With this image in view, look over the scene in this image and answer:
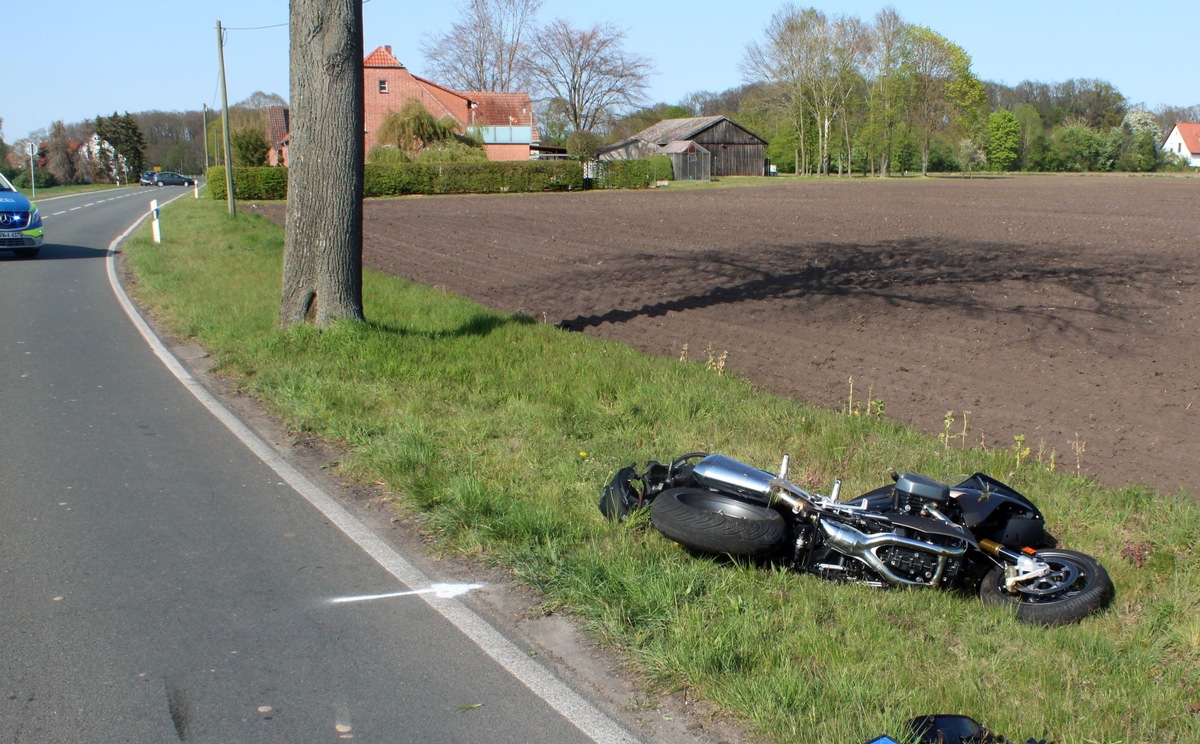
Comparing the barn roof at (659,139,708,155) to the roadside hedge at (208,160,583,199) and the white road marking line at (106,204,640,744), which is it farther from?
the white road marking line at (106,204,640,744)

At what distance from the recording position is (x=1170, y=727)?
350 centimetres

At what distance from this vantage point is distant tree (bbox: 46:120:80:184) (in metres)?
93.6

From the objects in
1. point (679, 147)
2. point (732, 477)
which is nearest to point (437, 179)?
point (679, 147)

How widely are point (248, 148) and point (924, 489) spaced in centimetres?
7006

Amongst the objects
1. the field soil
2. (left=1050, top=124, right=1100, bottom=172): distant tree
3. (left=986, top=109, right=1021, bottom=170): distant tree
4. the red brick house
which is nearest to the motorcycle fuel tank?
the field soil

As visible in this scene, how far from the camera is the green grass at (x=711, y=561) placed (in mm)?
3699

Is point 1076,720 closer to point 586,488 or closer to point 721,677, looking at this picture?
point 721,677

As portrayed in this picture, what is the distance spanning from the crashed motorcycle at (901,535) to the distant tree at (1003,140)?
110342 mm

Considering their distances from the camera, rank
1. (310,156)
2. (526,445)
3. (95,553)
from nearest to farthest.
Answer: (95,553)
(526,445)
(310,156)

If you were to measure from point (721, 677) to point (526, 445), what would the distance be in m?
3.45

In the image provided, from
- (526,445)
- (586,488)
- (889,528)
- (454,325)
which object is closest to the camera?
(889,528)

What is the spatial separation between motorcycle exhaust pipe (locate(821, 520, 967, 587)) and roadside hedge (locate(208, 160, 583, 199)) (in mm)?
48219

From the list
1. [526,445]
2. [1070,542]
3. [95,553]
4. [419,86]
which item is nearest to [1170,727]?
[1070,542]

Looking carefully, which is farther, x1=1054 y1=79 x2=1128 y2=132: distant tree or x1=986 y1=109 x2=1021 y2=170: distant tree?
x1=1054 y1=79 x2=1128 y2=132: distant tree
